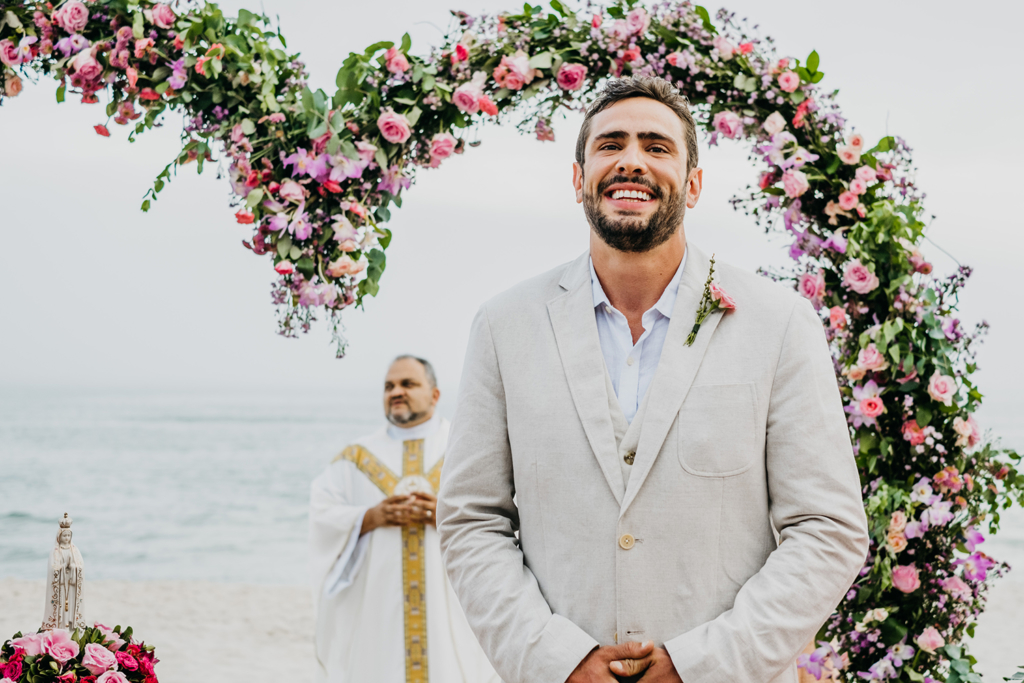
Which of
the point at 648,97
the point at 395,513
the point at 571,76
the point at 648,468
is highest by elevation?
the point at 571,76

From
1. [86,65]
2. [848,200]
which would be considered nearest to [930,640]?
[848,200]

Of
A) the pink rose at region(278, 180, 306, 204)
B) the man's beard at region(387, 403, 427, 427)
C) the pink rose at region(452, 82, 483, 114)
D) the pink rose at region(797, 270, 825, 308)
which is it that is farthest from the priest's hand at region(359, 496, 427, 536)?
the pink rose at region(797, 270, 825, 308)

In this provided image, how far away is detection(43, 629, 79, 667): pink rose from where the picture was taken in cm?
281

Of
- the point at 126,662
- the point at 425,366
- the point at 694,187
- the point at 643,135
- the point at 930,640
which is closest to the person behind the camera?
the point at 643,135

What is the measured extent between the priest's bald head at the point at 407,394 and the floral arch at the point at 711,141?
68.6 inches

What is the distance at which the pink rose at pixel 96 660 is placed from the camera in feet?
9.25

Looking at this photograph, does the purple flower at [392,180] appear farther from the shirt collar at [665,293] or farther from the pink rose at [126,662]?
the pink rose at [126,662]

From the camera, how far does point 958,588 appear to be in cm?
332

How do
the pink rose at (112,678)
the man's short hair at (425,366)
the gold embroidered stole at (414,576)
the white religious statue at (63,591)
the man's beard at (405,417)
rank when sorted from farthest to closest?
the man's short hair at (425,366) → the man's beard at (405,417) → the gold embroidered stole at (414,576) → the white religious statue at (63,591) → the pink rose at (112,678)

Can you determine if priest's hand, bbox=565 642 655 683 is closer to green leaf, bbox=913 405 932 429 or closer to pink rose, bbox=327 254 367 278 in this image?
green leaf, bbox=913 405 932 429

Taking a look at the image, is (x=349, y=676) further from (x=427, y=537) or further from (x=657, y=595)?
(x=657, y=595)

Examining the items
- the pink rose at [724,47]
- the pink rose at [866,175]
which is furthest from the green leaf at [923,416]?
the pink rose at [724,47]

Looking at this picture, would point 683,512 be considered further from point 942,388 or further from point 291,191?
point 291,191

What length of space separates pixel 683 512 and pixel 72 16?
319cm
